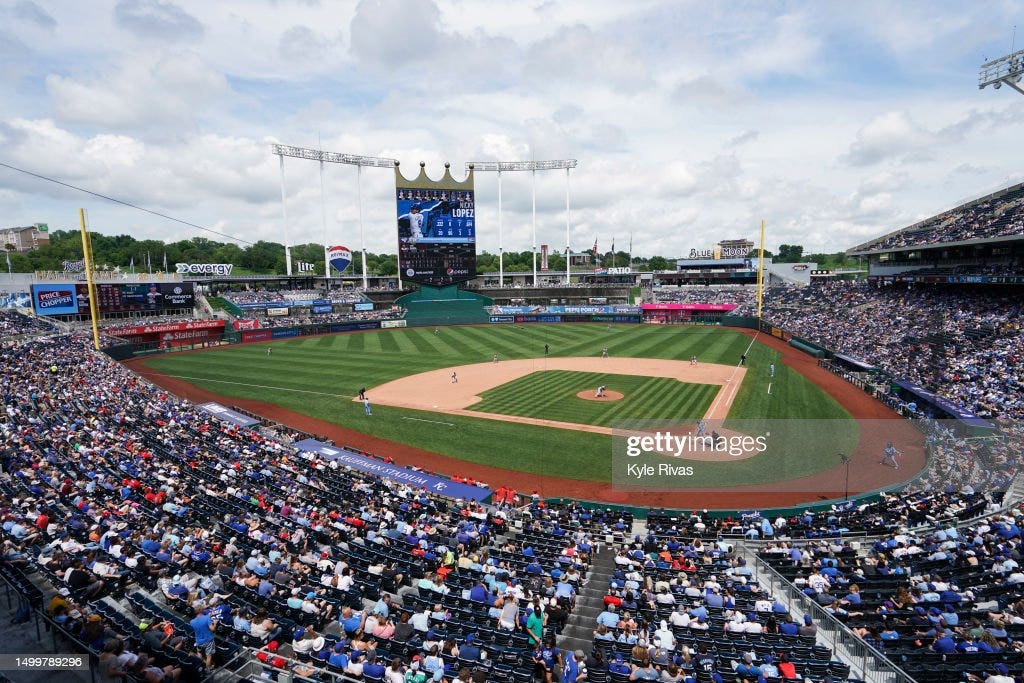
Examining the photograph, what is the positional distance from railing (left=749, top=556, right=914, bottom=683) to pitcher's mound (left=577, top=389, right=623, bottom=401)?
2132 cm

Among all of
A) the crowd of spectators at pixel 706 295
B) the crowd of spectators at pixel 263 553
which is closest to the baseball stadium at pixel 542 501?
the crowd of spectators at pixel 263 553

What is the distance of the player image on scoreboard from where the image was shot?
73.7 m

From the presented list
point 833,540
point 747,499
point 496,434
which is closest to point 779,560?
point 833,540

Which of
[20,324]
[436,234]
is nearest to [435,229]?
[436,234]

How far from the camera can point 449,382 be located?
130 ft

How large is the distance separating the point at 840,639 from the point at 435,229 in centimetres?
7125

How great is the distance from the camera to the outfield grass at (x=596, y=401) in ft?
99.0

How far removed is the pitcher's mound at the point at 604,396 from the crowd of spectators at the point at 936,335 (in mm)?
17317

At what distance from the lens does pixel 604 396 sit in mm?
34062

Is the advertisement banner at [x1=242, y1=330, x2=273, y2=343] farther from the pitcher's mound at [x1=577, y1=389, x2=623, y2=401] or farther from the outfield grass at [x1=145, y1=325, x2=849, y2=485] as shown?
the pitcher's mound at [x1=577, y1=389, x2=623, y2=401]

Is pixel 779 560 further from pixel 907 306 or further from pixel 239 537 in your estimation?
pixel 907 306

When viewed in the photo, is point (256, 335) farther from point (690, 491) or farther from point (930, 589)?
point (930, 589)

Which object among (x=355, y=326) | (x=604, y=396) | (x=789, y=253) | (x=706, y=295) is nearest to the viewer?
(x=604, y=396)

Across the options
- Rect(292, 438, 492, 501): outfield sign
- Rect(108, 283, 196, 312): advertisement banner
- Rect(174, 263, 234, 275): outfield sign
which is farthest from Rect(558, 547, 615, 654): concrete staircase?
Rect(174, 263, 234, 275): outfield sign
